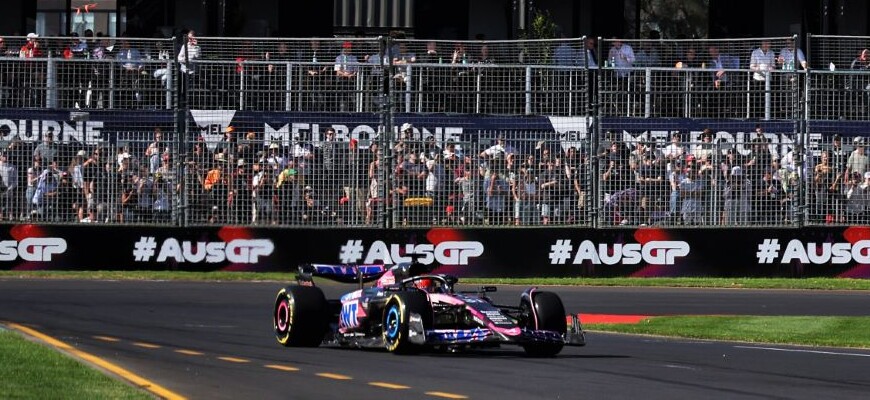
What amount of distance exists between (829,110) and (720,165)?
7.25ft

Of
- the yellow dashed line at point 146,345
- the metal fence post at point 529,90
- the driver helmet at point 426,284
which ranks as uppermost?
the metal fence post at point 529,90

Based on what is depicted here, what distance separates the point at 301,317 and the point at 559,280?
11618 mm

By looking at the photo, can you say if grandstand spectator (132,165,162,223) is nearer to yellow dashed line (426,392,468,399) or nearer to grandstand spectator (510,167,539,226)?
grandstand spectator (510,167,539,226)

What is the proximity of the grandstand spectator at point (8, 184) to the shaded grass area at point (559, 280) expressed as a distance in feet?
3.79

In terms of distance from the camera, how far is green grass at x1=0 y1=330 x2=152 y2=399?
430 inches

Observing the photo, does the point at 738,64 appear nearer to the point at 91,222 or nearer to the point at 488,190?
the point at 488,190

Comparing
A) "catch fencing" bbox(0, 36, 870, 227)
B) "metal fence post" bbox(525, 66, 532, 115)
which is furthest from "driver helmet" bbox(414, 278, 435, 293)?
"metal fence post" bbox(525, 66, 532, 115)

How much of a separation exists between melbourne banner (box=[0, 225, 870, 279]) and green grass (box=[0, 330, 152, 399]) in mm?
12599

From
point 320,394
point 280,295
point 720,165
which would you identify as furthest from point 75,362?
point 720,165

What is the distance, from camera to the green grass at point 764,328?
1822 centimetres

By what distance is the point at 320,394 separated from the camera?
11.6m

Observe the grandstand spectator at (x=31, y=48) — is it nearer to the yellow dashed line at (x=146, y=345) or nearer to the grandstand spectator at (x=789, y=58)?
the yellow dashed line at (x=146, y=345)

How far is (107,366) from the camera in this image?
13.3 m

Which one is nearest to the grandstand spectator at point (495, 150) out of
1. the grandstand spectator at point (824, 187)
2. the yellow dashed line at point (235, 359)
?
the grandstand spectator at point (824, 187)
